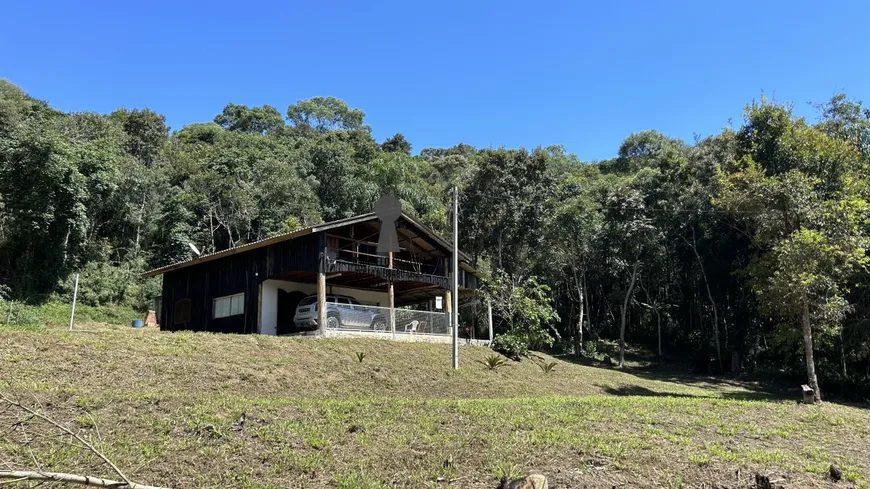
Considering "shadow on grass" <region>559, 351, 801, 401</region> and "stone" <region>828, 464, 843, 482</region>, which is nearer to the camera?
"stone" <region>828, 464, 843, 482</region>

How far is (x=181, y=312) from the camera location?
24.6m

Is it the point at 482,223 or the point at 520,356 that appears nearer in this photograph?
the point at 520,356

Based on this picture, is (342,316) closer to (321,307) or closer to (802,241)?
(321,307)

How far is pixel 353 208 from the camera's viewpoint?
42.8 meters

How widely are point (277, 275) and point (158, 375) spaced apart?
10184 mm

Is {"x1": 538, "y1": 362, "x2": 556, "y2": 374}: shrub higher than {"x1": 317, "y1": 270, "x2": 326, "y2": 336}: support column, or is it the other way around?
{"x1": 317, "y1": 270, "x2": 326, "y2": 336}: support column

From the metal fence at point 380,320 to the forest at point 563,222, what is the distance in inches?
106

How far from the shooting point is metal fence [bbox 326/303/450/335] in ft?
64.4

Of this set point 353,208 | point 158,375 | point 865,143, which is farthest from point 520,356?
point 353,208

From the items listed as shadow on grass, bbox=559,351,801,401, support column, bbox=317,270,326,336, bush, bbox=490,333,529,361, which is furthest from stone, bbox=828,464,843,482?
support column, bbox=317,270,326,336

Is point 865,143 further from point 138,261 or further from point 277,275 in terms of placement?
point 138,261

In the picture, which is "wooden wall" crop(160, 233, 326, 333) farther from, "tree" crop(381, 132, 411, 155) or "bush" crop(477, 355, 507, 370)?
"tree" crop(381, 132, 411, 155)

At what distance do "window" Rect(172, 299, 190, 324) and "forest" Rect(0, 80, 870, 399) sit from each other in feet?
34.3

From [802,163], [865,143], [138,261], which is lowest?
[138,261]
